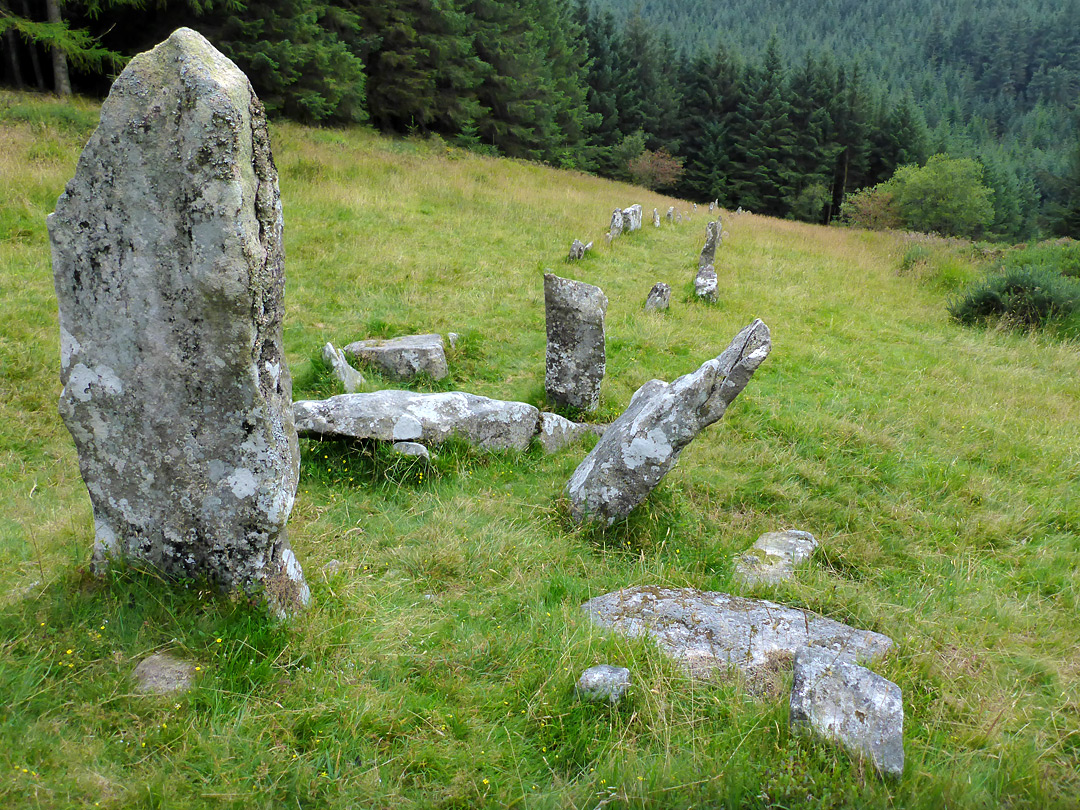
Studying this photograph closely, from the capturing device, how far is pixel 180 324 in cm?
306

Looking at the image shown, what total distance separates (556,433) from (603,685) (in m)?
3.65

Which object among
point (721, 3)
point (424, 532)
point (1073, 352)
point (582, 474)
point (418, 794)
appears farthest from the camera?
point (721, 3)

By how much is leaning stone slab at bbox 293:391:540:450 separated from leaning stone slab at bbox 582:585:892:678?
7.88 feet

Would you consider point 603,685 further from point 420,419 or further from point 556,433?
point 556,433

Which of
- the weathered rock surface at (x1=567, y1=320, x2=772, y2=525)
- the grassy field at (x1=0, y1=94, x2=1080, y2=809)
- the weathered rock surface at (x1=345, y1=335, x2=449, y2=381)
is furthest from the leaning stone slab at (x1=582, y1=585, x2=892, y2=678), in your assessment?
the weathered rock surface at (x1=345, y1=335, x2=449, y2=381)

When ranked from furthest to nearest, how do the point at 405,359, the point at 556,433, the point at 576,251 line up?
the point at 576,251
the point at 405,359
the point at 556,433

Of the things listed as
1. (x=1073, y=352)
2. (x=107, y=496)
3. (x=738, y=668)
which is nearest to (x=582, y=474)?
(x=738, y=668)

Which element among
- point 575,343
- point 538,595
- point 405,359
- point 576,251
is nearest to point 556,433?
point 575,343

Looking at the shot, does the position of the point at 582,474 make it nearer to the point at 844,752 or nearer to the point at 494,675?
the point at 494,675

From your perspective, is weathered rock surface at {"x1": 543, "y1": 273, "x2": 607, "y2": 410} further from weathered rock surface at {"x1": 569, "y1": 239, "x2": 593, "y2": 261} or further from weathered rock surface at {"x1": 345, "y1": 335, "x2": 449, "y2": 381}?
weathered rock surface at {"x1": 569, "y1": 239, "x2": 593, "y2": 261}

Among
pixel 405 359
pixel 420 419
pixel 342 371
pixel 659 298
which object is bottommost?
pixel 659 298

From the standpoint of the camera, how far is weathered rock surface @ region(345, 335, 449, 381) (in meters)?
7.82

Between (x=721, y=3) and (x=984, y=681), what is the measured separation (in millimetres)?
179172

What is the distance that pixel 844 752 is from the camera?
270cm
